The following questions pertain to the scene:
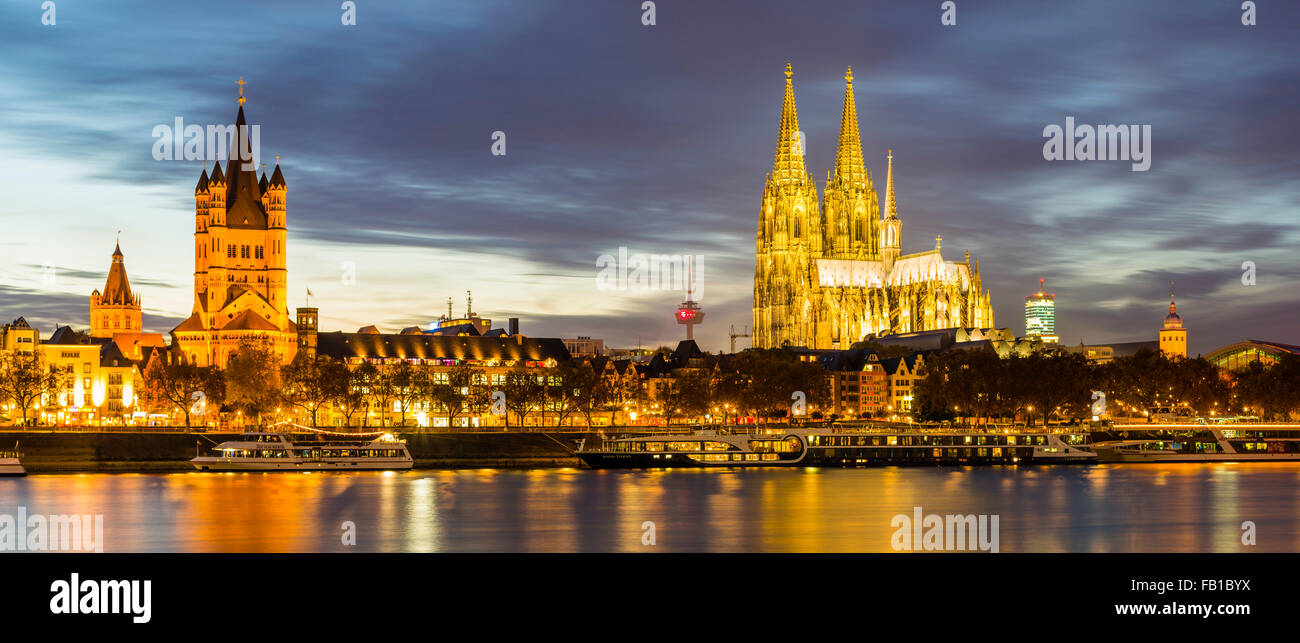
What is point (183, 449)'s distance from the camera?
9944cm

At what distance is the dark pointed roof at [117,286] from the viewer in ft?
565

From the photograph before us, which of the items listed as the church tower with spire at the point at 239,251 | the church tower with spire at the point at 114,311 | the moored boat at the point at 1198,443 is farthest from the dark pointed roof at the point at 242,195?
the moored boat at the point at 1198,443

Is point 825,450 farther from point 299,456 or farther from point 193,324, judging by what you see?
point 193,324

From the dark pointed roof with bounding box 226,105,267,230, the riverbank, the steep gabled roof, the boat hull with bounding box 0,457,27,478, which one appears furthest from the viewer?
the dark pointed roof with bounding box 226,105,267,230

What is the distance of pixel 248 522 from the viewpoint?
5862 centimetres

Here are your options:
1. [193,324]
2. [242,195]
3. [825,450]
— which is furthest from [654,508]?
[242,195]

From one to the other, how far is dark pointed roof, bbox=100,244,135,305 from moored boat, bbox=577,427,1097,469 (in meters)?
91.2

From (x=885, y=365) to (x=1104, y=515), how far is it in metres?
116

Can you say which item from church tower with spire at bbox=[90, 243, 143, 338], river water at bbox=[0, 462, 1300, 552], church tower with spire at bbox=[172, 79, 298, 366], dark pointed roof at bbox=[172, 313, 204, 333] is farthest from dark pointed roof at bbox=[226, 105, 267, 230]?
river water at bbox=[0, 462, 1300, 552]

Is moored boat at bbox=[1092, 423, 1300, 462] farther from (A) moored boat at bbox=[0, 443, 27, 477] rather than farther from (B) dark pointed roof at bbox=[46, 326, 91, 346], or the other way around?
(B) dark pointed roof at bbox=[46, 326, 91, 346]

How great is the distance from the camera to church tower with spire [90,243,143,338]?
561ft

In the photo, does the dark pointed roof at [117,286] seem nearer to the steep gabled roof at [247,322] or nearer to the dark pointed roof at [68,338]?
the dark pointed roof at [68,338]

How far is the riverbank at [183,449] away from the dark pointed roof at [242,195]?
145ft

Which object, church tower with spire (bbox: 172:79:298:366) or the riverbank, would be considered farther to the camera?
church tower with spire (bbox: 172:79:298:366)
